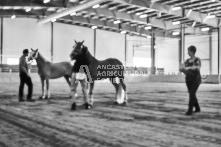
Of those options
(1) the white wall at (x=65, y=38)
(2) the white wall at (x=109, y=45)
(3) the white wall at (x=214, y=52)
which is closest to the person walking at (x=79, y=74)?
(1) the white wall at (x=65, y=38)

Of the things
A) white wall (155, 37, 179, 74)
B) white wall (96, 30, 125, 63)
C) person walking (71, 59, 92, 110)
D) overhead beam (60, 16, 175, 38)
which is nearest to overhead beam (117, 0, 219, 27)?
overhead beam (60, 16, 175, 38)

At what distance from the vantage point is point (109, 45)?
40.2 meters

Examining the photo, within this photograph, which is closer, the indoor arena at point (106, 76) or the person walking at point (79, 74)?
the indoor arena at point (106, 76)

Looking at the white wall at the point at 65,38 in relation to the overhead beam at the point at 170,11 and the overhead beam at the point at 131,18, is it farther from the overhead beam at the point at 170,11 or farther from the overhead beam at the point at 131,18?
the overhead beam at the point at 170,11

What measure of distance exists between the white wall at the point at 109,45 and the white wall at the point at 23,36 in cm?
691

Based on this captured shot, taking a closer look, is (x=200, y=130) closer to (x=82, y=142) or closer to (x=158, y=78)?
(x=82, y=142)

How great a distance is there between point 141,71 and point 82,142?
34.5 meters

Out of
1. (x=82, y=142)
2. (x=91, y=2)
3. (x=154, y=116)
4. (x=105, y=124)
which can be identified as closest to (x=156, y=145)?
(x=82, y=142)

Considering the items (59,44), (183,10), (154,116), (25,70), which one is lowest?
(154,116)

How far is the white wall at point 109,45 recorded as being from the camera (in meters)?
39.2

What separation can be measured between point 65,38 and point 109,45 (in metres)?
6.46

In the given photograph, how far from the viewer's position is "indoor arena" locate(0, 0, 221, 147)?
16.2 ft

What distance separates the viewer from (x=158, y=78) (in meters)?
35.6

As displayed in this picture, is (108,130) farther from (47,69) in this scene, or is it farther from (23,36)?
(23,36)
